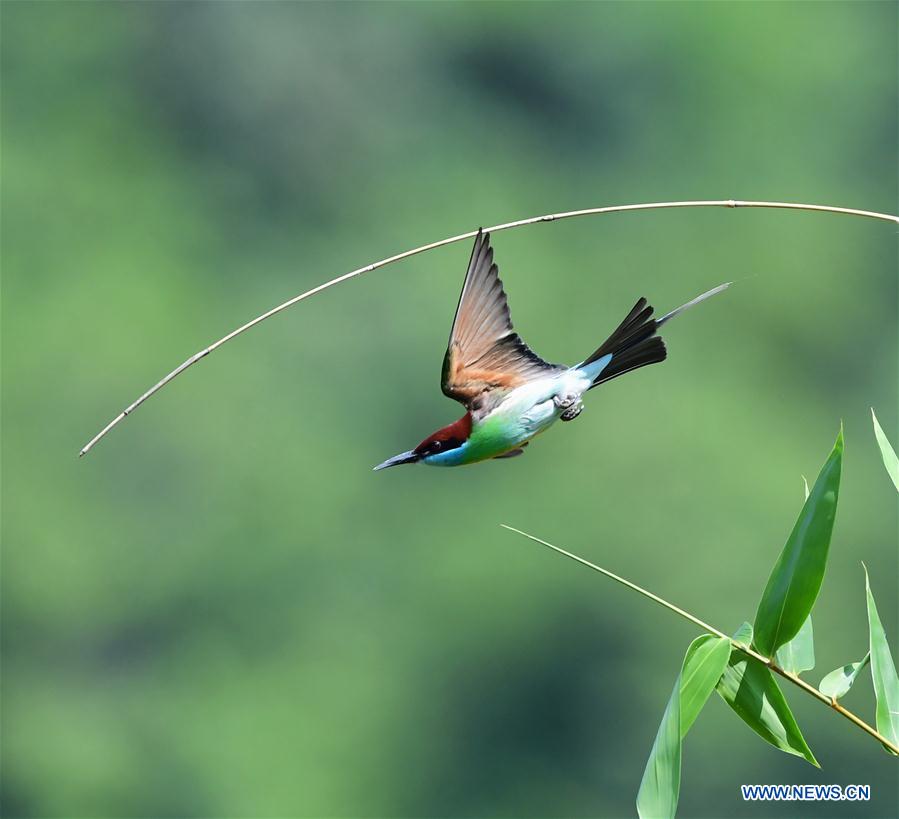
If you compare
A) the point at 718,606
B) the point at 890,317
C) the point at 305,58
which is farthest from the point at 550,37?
the point at 718,606

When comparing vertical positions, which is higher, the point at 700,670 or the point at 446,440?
the point at 446,440

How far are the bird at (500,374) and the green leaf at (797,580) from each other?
0.22 metres

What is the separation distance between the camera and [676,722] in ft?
4.17

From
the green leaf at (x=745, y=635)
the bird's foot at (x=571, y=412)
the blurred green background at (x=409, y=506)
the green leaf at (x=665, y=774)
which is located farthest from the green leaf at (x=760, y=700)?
the blurred green background at (x=409, y=506)

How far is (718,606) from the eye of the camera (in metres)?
11.6

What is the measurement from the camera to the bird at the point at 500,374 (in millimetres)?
1355

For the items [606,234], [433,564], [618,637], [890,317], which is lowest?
[618,637]

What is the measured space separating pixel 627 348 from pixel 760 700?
395mm

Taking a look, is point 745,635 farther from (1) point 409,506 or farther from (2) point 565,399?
(1) point 409,506

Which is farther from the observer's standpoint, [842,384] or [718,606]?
[842,384]

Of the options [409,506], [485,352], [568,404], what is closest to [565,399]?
[568,404]

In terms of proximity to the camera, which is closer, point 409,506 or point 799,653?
point 799,653

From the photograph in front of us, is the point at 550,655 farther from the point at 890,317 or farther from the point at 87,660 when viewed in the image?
the point at 890,317

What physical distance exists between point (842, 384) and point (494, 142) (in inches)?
252
